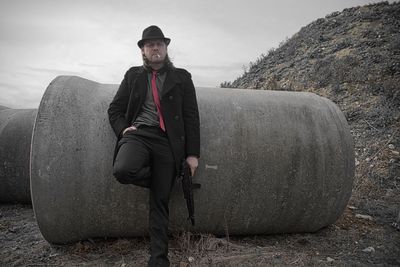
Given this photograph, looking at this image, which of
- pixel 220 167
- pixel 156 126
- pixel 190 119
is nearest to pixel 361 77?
pixel 220 167

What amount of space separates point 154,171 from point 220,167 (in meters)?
0.64

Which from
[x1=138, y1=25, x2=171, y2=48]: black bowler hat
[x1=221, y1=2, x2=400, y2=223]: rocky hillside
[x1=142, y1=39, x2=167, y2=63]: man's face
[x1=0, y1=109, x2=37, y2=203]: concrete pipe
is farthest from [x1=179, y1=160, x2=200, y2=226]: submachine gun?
[x1=221, y1=2, x2=400, y2=223]: rocky hillside

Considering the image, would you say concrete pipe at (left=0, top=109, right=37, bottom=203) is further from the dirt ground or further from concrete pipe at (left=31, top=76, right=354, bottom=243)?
concrete pipe at (left=31, top=76, right=354, bottom=243)

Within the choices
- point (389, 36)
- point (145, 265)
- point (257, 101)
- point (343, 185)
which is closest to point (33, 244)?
point (145, 265)

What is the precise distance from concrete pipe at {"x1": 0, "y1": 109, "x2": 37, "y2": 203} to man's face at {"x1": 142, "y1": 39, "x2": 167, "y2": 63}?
237 centimetres

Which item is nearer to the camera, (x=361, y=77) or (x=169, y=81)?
(x=169, y=81)

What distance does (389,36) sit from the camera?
10953mm

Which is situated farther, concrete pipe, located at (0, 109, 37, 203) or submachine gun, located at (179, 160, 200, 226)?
concrete pipe, located at (0, 109, 37, 203)

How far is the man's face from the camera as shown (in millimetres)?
3139

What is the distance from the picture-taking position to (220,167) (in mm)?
3195

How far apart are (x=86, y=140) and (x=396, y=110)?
6899 millimetres

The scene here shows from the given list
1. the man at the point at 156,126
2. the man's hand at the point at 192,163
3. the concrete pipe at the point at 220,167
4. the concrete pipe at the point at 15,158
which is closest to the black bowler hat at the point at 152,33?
the man at the point at 156,126

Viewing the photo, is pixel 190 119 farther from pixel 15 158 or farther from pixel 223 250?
pixel 15 158

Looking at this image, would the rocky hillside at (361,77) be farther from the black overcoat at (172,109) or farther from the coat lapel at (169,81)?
the coat lapel at (169,81)
